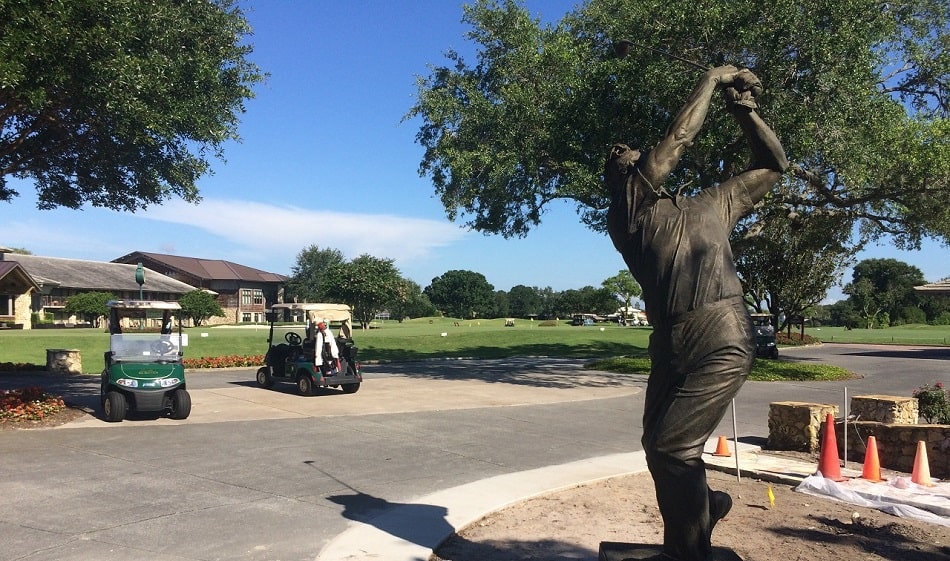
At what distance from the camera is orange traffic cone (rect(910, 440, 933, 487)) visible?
782 cm

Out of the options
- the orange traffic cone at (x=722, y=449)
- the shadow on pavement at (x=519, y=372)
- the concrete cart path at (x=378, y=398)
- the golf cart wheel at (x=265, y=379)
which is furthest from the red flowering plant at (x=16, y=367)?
the orange traffic cone at (x=722, y=449)

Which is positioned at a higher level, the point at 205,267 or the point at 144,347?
the point at 205,267

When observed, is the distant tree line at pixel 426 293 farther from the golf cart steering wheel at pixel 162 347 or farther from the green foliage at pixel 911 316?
the golf cart steering wheel at pixel 162 347

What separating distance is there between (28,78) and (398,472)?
7463mm

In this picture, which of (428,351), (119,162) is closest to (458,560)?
(119,162)

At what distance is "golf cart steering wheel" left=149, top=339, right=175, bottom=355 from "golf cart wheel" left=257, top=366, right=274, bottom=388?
486 centimetres

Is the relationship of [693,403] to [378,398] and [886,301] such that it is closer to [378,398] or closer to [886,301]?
[378,398]

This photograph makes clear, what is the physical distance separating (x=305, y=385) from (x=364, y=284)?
52777 millimetres

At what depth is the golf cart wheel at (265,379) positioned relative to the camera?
693 inches

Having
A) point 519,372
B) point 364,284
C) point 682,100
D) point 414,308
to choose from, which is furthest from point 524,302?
point 682,100

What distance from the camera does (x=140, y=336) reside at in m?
12.7

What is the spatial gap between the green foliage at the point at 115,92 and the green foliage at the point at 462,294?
111153mm

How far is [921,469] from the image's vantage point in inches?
310

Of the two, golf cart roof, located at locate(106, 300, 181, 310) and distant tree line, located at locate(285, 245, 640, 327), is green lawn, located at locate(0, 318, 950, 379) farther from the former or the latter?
distant tree line, located at locate(285, 245, 640, 327)
